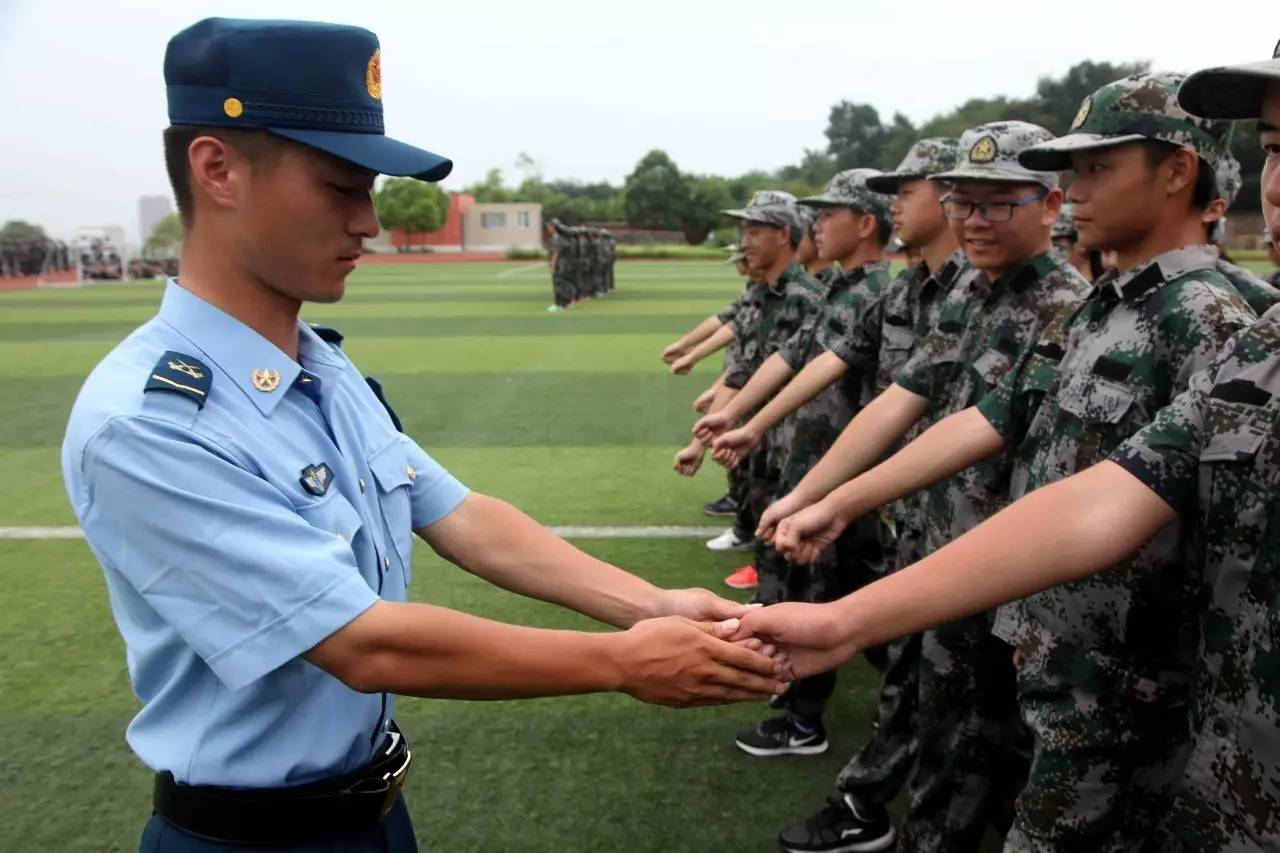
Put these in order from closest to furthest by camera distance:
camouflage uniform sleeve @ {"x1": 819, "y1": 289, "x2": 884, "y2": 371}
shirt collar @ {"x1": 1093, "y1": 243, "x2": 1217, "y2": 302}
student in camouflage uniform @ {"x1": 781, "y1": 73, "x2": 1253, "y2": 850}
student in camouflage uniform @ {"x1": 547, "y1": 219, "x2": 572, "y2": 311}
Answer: student in camouflage uniform @ {"x1": 781, "y1": 73, "x2": 1253, "y2": 850}, shirt collar @ {"x1": 1093, "y1": 243, "x2": 1217, "y2": 302}, camouflage uniform sleeve @ {"x1": 819, "y1": 289, "x2": 884, "y2": 371}, student in camouflage uniform @ {"x1": 547, "y1": 219, "x2": 572, "y2": 311}

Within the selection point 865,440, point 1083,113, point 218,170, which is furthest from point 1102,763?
point 218,170

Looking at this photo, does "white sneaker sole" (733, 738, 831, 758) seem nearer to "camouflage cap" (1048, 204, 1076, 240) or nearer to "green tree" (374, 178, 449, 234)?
"camouflage cap" (1048, 204, 1076, 240)

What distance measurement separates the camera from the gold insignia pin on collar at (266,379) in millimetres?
1640

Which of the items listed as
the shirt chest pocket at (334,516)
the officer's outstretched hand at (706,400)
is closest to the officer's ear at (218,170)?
the shirt chest pocket at (334,516)

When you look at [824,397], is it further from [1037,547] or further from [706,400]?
[1037,547]

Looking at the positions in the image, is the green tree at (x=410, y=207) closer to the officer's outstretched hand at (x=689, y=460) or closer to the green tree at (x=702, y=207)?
the green tree at (x=702, y=207)

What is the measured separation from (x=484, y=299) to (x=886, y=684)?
2442 cm

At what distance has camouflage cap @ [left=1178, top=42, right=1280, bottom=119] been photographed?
1661mm

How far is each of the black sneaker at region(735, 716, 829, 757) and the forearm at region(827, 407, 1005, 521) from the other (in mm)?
1415

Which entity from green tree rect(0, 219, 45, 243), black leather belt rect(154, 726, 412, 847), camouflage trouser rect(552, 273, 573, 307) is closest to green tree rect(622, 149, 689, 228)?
green tree rect(0, 219, 45, 243)

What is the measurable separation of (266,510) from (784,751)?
295cm

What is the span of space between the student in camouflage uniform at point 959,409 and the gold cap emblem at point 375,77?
6.58 feet

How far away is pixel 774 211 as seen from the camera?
5.75m

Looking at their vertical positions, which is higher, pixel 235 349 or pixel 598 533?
pixel 235 349
